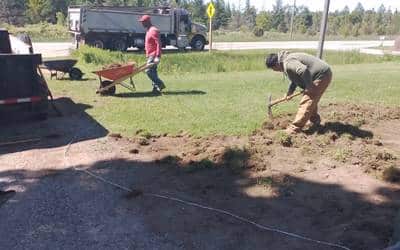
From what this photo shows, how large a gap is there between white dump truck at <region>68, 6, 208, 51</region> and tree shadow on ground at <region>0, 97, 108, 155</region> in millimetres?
19890

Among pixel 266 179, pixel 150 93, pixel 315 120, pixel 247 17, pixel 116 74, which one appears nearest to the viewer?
pixel 266 179

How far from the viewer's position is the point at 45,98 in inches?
342

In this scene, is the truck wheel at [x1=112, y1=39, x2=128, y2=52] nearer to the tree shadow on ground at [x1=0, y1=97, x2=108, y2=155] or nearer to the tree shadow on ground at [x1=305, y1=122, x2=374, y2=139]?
the tree shadow on ground at [x1=0, y1=97, x2=108, y2=155]

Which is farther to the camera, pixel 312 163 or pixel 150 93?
pixel 150 93

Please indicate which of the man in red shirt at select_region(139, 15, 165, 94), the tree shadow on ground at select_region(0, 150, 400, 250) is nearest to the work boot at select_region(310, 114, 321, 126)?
the tree shadow on ground at select_region(0, 150, 400, 250)

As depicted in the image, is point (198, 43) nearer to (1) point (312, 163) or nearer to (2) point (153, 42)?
(2) point (153, 42)

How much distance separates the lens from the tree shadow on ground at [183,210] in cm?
456

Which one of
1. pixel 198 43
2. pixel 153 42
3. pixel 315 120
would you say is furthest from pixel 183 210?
pixel 198 43

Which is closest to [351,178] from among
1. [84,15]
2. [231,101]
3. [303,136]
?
[303,136]

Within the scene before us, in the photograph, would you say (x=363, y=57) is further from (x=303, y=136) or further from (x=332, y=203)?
(x=332, y=203)

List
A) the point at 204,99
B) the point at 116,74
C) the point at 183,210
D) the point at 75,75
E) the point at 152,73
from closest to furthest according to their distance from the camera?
the point at 183,210, the point at 204,99, the point at 116,74, the point at 152,73, the point at 75,75

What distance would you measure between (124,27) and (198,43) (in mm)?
5600

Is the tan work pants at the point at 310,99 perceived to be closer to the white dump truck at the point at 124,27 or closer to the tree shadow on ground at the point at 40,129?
the tree shadow on ground at the point at 40,129

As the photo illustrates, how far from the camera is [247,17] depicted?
78.1 m
